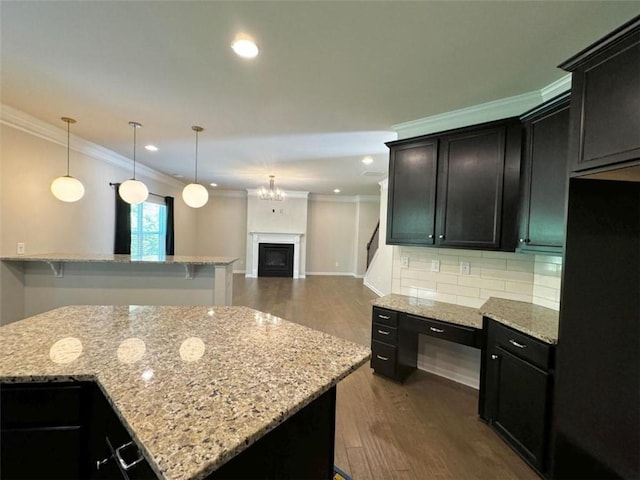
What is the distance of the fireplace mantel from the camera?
8.48 metres

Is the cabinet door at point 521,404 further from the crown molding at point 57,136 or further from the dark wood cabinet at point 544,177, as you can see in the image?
the crown molding at point 57,136

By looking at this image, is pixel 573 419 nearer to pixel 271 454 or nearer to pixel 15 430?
pixel 271 454

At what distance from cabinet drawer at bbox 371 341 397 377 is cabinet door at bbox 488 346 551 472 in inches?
33.6

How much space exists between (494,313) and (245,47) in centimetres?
250

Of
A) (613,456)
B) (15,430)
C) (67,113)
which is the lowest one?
(613,456)

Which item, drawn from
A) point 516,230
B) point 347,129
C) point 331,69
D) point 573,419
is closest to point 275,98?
point 331,69

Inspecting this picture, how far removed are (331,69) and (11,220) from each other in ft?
12.0

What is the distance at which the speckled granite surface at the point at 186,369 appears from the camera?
69 cm

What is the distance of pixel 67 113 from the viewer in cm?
299

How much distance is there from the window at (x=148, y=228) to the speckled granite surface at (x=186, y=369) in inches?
177

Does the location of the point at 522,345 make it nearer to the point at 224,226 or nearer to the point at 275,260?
the point at 275,260

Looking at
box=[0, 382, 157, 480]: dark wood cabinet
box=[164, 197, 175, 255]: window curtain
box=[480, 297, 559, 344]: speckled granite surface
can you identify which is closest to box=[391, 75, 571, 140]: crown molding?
box=[480, 297, 559, 344]: speckled granite surface

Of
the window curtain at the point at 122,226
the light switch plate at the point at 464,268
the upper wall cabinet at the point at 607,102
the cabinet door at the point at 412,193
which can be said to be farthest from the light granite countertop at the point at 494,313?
the window curtain at the point at 122,226

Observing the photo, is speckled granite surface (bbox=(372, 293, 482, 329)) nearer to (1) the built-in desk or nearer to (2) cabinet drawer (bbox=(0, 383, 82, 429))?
(1) the built-in desk
